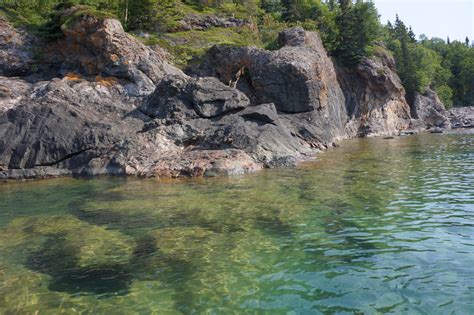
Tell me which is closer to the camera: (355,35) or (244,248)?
(244,248)

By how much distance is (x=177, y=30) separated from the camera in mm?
46344

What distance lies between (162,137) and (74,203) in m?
9.51

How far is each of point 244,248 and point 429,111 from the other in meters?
70.3

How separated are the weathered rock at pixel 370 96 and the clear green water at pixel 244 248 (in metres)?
40.6

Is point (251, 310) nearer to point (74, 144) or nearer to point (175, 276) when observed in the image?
point (175, 276)

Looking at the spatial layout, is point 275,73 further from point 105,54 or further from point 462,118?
point 462,118

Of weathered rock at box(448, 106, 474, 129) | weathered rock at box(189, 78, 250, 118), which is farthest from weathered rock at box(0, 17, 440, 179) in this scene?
weathered rock at box(448, 106, 474, 129)

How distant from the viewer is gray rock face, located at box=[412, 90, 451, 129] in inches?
2655

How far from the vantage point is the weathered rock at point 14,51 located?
31062 mm

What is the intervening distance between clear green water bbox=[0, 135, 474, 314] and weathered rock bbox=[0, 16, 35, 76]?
17959mm

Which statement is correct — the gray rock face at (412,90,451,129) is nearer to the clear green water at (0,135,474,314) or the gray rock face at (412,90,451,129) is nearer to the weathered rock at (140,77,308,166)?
the weathered rock at (140,77,308,166)

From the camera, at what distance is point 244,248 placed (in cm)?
977

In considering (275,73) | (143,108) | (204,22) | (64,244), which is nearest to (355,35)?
(204,22)

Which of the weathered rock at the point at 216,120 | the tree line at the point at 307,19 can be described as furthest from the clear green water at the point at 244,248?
the tree line at the point at 307,19
